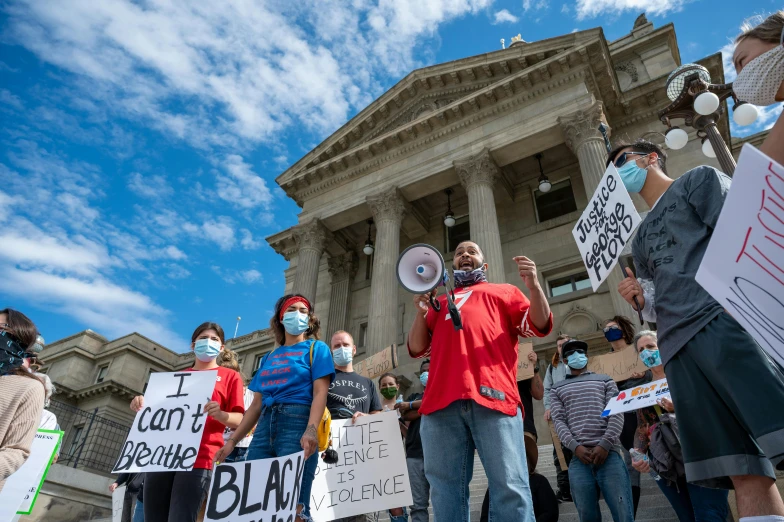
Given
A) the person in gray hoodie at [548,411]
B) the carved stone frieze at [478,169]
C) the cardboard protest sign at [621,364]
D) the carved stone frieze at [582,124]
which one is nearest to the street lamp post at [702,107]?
the cardboard protest sign at [621,364]

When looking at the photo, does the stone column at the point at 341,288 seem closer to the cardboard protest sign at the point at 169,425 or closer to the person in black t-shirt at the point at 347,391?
the person in black t-shirt at the point at 347,391

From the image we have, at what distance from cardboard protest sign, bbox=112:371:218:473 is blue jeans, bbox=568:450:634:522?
3.69 meters

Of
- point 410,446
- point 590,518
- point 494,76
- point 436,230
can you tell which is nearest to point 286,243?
point 436,230

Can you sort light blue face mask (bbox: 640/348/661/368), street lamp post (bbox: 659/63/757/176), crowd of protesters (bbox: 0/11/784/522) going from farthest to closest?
street lamp post (bbox: 659/63/757/176) → light blue face mask (bbox: 640/348/661/368) → crowd of protesters (bbox: 0/11/784/522)

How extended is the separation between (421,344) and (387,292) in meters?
14.3

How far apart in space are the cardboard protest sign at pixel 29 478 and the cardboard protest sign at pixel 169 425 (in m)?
0.85

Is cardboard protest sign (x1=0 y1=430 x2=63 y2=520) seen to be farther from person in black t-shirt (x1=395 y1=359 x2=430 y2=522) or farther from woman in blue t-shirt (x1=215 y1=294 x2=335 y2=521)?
person in black t-shirt (x1=395 y1=359 x2=430 y2=522)

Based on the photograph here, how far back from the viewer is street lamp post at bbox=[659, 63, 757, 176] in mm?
7109

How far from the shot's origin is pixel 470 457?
10.4 ft

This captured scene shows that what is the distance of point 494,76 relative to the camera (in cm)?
2089

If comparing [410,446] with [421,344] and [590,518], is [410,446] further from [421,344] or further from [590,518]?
[421,344]

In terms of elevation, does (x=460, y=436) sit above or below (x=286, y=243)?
below

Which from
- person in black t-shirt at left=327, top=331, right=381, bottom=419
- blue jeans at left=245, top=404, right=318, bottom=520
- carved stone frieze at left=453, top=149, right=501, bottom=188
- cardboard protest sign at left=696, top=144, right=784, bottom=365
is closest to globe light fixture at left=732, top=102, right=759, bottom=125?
person in black t-shirt at left=327, top=331, right=381, bottom=419

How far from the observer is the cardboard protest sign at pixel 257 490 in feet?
11.6
